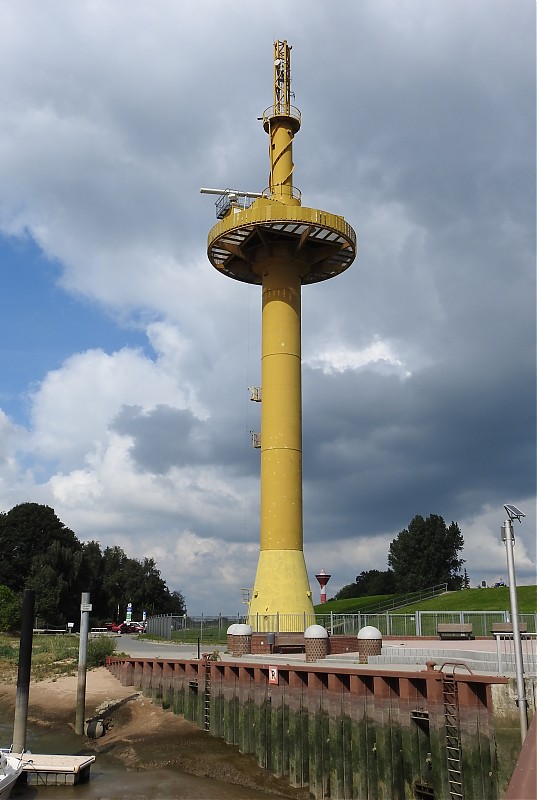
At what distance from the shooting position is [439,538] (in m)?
110

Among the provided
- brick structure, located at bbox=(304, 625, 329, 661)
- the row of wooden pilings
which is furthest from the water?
brick structure, located at bbox=(304, 625, 329, 661)

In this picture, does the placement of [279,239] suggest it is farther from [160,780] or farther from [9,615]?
[9,615]

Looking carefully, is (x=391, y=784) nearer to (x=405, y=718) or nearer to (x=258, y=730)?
(x=405, y=718)

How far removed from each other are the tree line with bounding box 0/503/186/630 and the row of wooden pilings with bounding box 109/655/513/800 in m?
54.7

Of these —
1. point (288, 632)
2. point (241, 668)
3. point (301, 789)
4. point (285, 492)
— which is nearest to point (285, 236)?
point (285, 492)

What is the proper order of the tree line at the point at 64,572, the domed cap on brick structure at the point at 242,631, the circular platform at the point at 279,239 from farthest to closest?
the tree line at the point at 64,572, the circular platform at the point at 279,239, the domed cap on brick structure at the point at 242,631

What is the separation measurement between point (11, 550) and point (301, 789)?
8116 centimetres

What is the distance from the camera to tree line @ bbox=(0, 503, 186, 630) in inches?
3499

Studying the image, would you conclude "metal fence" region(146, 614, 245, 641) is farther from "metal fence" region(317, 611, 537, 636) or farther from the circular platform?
the circular platform

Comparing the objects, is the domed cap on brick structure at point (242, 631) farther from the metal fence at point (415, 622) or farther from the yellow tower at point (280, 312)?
the metal fence at point (415, 622)

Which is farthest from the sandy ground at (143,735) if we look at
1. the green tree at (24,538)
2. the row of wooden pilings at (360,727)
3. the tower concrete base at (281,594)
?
the green tree at (24,538)

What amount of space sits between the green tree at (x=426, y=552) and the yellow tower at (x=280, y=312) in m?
71.4

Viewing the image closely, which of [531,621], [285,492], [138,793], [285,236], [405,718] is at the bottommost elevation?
[138,793]

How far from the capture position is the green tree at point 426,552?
108 m
